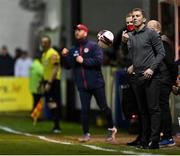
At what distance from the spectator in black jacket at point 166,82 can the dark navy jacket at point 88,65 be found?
1361 millimetres

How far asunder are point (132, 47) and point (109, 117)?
2.06 meters

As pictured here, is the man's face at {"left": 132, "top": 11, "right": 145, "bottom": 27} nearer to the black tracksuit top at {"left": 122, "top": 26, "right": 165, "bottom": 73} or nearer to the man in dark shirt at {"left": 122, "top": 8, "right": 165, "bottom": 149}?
the man in dark shirt at {"left": 122, "top": 8, "right": 165, "bottom": 149}

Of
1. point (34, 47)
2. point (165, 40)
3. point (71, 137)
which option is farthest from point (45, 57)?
point (34, 47)

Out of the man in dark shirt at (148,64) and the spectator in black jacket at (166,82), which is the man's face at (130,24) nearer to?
the spectator in black jacket at (166,82)

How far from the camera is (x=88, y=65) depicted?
13242 mm

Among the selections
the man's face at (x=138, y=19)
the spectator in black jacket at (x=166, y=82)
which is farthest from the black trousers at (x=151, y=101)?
the man's face at (x=138, y=19)

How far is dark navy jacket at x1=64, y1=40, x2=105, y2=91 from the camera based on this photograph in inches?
523

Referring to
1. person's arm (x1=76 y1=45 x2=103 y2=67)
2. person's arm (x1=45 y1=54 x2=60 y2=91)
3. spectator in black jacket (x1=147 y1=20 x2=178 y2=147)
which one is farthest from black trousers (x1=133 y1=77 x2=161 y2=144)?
person's arm (x1=45 y1=54 x2=60 y2=91)

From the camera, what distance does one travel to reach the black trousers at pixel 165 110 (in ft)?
40.4

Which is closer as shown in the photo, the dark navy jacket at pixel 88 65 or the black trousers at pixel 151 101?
the black trousers at pixel 151 101

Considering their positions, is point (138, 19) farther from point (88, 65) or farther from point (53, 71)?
point (53, 71)

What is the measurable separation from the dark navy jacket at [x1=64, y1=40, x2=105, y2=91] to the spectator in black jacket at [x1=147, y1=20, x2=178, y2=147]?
136cm

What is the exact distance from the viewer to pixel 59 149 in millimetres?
11688

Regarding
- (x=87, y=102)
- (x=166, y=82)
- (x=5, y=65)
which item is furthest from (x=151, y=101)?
→ (x=5, y=65)
